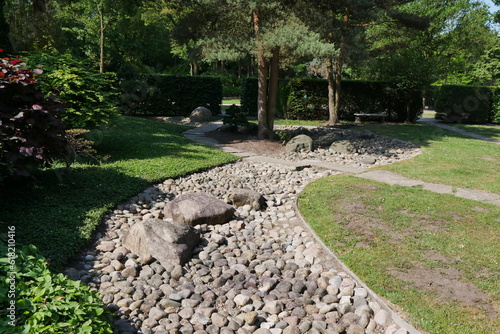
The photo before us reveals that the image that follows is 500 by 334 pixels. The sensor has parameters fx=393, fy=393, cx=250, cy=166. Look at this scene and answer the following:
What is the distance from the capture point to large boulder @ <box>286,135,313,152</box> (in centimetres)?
996

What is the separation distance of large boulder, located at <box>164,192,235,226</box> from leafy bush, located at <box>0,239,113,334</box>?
2.12 m

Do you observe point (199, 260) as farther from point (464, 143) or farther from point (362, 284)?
point (464, 143)

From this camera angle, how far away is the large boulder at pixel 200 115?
1488 cm

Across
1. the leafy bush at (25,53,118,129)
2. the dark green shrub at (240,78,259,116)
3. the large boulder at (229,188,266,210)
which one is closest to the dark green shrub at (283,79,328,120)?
the dark green shrub at (240,78,259,116)

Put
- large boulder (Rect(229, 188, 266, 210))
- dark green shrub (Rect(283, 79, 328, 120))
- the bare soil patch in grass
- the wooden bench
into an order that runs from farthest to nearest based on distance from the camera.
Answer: dark green shrub (Rect(283, 79, 328, 120))
the wooden bench
large boulder (Rect(229, 188, 266, 210))
the bare soil patch in grass

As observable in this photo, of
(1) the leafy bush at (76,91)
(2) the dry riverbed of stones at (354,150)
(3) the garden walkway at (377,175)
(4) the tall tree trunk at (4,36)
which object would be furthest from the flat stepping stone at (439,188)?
(4) the tall tree trunk at (4,36)

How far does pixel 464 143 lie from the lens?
38.9ft

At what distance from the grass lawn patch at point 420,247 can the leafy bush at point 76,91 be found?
13.5 ft

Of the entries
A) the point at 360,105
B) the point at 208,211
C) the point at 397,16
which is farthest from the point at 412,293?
the point at 360,105

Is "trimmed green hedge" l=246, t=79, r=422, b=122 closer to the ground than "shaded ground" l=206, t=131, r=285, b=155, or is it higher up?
higher up

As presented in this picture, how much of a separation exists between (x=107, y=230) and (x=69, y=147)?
1.72m

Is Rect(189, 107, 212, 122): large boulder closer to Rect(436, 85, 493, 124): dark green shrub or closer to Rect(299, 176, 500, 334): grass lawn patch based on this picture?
Rect(299, 176, 500, 334): grass lawn patch

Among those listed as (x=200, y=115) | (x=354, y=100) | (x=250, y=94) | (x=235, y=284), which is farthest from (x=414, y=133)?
(x=235, y=284)

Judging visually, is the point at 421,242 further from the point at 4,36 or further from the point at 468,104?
the point at 468,104
